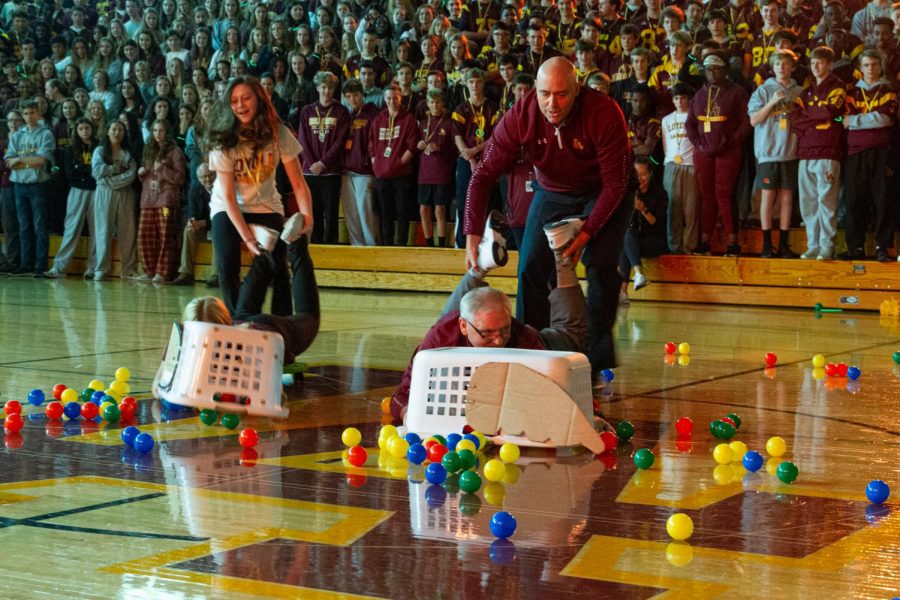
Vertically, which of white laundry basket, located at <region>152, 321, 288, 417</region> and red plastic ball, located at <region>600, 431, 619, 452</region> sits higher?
white laundry basket, located at <region>152, 321, 288, 417</region>

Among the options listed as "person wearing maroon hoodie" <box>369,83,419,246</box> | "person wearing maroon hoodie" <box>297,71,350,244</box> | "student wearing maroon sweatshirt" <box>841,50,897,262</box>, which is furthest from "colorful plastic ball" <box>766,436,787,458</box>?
"person wearing maroon hoodie" <box>297,71,350,244</box>

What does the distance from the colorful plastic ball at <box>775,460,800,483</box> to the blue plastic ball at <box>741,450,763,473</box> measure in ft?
0.48

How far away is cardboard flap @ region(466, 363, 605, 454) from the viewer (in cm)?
442

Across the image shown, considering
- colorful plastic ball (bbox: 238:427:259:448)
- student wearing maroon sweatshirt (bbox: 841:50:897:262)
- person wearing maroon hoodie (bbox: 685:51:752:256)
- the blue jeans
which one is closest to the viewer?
colorful plastic ball (bbox: 238:427:259:448)

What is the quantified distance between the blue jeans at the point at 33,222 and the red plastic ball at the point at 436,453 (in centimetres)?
1273

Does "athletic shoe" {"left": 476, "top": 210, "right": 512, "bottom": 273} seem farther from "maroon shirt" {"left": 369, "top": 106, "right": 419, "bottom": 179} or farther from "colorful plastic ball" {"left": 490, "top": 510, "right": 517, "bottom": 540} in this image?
"maroon shirt" {"left": 369, "top": 106, "right": 419, "bottom": 179}

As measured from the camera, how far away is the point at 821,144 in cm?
1132

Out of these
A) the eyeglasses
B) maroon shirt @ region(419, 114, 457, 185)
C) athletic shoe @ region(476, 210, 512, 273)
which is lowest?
the eyeglasses

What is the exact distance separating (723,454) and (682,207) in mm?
8362

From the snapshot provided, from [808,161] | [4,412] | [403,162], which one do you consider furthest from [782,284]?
[4,412]

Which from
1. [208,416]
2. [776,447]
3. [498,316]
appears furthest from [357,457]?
[776,447]

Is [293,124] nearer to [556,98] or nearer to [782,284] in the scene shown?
[782,284]

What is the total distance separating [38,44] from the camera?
714 inches

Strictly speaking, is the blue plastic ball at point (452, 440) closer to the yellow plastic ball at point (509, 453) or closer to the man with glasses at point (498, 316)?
the yellow plastic ball at point (509, 453)
